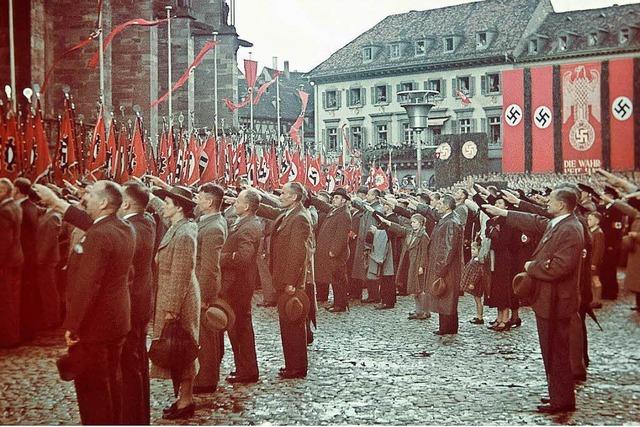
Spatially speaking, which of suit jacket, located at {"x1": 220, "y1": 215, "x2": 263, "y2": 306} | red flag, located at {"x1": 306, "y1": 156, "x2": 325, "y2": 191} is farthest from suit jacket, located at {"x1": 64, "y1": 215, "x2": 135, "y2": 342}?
red flag, located at {"x1": 306, "y1": 156, "x2": 325, "y2": 191}

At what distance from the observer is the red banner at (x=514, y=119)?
3081 cm

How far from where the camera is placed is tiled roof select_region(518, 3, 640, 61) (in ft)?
86.2

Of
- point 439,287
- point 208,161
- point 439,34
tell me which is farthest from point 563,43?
point 439,287

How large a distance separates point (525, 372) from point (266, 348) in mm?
3127

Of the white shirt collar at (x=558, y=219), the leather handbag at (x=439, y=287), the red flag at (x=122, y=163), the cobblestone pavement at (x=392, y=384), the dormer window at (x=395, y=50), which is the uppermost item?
the dormer window at (x=395, y=50)

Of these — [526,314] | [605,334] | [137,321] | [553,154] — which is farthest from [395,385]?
[553,154]

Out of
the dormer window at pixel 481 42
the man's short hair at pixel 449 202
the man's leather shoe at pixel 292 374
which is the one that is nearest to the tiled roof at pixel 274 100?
the dormer window at pixel 481 42

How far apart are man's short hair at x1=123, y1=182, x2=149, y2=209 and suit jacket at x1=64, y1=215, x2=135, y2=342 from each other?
30.8 inches

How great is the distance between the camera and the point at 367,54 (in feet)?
173

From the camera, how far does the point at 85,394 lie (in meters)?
5.86

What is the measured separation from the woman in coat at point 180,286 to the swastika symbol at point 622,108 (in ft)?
63.5

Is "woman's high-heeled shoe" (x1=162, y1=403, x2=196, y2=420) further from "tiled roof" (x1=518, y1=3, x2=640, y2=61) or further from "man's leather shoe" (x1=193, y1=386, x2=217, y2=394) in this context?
"tiled roof" (x1=518, y1=3, x2=640, y2=61)

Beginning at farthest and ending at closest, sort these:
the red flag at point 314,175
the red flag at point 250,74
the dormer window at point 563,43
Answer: the dormer window at point 563,43, the red flag at point 250,74, the red flag at point 314,175

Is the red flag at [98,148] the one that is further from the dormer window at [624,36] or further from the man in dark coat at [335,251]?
the dormer window at [624,36]
